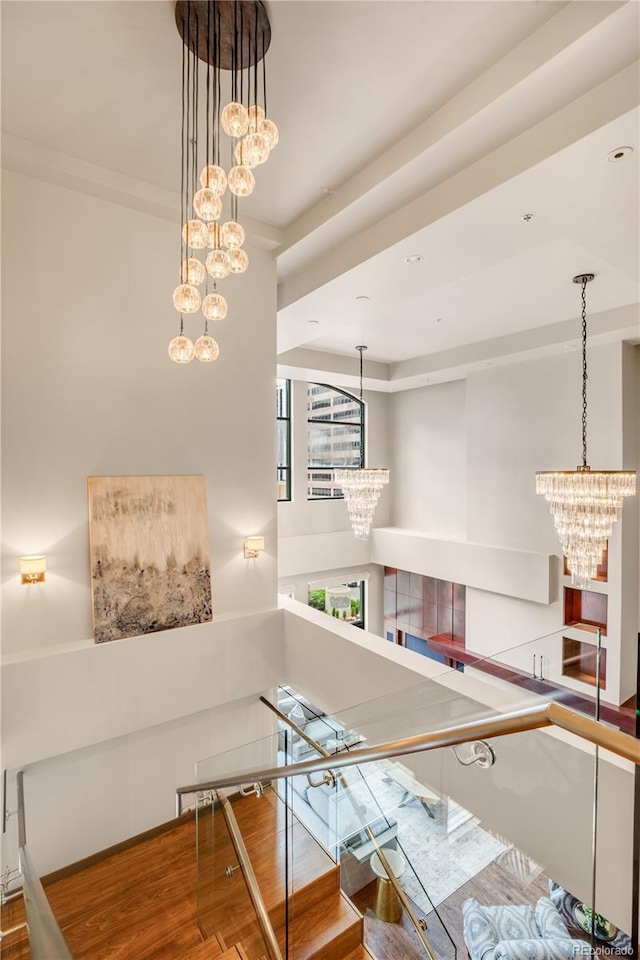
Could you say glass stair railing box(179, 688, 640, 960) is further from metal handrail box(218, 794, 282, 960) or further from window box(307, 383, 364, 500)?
window box(307, 383, 364, 500)

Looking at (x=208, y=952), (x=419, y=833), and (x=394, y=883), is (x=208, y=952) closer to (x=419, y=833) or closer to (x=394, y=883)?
(x=394, y=883)

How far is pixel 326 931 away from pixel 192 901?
4.75 ft

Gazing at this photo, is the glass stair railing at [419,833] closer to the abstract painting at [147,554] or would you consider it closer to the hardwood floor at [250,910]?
the hardwood floor at [250,910]

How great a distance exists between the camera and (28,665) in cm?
355

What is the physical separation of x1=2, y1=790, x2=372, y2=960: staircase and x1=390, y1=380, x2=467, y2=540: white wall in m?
6.80

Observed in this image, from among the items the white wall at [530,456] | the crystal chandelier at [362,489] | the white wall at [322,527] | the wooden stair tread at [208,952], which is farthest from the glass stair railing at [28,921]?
the white wall at [530,456]

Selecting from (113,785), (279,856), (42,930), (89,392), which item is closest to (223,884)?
(279,856)

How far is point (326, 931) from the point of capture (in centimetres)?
253

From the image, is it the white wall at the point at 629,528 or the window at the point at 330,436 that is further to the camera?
the window at the point at 330,436

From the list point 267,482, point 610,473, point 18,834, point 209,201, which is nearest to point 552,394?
A: point 610,473

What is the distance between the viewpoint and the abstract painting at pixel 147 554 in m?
3.95

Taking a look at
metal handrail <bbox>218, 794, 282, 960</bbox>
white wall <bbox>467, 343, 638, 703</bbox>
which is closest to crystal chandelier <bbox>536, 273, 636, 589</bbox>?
white wall <bbox>467, 343, 638, 703</bbox>

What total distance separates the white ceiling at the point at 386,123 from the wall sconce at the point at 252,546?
258 centimetres

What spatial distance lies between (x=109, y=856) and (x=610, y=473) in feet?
18.0
